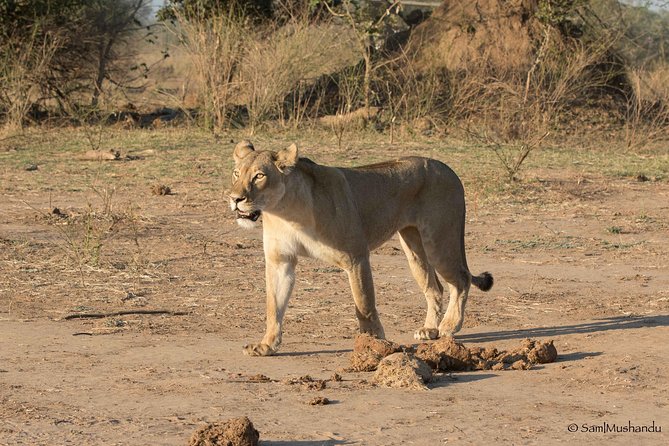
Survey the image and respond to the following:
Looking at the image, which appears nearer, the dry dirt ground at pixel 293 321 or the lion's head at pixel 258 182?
the dry dirt ground at pixel 293 321

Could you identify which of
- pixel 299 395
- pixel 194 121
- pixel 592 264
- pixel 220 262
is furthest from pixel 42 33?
pixel 299 395

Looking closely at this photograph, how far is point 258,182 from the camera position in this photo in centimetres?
619

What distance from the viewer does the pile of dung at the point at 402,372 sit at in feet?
18.0

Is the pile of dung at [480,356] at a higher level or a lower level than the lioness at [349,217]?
lower

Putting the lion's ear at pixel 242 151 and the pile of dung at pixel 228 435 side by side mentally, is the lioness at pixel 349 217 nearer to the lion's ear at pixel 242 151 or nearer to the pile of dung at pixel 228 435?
→ the lion's ear at pixel 242 151

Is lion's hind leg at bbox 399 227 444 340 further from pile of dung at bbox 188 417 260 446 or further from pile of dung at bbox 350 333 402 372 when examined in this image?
pile of dung at bbox 188 417 260 446

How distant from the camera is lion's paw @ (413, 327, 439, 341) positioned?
6.88 m

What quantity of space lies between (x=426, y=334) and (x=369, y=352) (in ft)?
3.37

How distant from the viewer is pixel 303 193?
634 cm

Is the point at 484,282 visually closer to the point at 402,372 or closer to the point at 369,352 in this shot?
the point at 369,352

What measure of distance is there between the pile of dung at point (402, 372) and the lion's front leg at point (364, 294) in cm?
76

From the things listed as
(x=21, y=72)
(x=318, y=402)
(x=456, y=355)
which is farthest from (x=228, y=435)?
(x=21, y=72)

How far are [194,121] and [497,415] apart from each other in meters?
12.7

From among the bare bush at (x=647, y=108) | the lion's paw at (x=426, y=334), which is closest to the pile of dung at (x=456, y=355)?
the lion's paw at (x=426, y=334)
